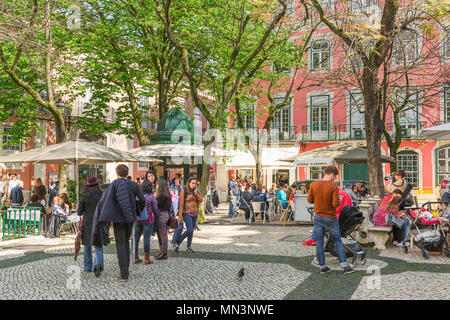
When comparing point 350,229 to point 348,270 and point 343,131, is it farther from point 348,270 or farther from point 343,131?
point 343,131

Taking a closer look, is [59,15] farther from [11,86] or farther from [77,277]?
[77,277]

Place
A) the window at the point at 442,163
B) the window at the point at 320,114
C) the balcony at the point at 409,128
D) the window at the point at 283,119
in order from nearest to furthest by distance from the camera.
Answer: the window at the point at 442,163 → the balcony at the point at 409,128 → the window at the point at 320,114 → the window at the point at 283,119

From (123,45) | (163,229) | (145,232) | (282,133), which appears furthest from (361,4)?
(282,133)

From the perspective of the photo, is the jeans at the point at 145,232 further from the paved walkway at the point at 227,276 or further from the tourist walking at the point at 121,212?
the tourist walking at the point at 121,212

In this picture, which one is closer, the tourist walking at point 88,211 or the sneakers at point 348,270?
the sneakers at point 348,270

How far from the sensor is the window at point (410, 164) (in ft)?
93.0

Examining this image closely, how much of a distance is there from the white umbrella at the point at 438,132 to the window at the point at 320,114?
783 inches

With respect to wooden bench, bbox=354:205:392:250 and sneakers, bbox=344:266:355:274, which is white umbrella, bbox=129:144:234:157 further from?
sneakers, bbox=344:266:355:274

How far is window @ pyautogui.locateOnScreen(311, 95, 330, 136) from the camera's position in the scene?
30984 millimetres

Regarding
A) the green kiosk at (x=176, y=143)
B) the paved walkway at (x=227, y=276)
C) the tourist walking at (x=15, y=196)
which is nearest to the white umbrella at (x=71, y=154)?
the paved walkway at (x=227, y=276)

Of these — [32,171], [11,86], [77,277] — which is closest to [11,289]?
[77,277]

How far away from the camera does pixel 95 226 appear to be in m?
6.96

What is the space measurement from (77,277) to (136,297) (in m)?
1.73

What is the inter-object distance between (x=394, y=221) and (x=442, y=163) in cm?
2112
